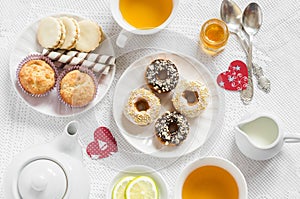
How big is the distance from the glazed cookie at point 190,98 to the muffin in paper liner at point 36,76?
0.33m

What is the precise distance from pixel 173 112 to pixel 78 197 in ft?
1.11

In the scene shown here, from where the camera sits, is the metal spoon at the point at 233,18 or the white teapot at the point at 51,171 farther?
the metal spoon at the point at 233,18

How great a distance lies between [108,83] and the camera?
1.59m

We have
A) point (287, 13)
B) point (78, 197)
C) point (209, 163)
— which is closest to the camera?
point (78, 197)

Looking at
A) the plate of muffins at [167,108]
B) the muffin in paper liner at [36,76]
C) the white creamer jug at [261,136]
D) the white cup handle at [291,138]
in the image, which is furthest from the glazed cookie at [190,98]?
the muffin in paper liner at [36,76]

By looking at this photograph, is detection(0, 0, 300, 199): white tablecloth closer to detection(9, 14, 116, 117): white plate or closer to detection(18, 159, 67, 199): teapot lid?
detection(9, 14, 116, 117): white plate

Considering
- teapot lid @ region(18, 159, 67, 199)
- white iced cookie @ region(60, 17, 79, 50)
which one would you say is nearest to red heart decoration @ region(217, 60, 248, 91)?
white iced cookie @ region(60, 17, 79, 50)

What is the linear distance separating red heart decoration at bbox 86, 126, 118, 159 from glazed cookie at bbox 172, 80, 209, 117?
0.62ft

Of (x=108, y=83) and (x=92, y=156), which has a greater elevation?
(x=108, y=83)

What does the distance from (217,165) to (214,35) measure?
1.09 ft

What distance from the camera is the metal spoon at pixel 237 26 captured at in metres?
1.61

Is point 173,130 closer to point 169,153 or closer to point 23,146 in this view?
point 169,153

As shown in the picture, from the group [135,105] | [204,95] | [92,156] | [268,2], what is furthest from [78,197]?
[268,2]

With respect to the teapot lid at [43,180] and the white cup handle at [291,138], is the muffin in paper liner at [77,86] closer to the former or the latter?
the teapot lid at [43,180]
